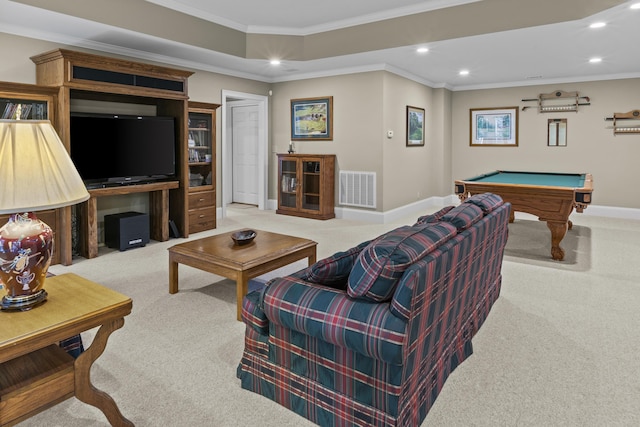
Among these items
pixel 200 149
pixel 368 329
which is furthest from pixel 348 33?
pixel 368 329

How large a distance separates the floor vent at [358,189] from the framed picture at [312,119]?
28.7 inches

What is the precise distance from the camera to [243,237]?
349 centimetres

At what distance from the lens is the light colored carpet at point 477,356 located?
6.49ft

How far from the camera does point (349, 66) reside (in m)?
6.54

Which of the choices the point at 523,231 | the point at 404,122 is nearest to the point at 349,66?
the point at 404,122

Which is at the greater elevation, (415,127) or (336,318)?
(415,127)

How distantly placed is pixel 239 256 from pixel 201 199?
2914 mm

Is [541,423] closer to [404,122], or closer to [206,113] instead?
[206,113]

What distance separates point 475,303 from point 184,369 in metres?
1.72

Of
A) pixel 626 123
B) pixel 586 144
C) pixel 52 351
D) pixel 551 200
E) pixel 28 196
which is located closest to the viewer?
pixel 28 196

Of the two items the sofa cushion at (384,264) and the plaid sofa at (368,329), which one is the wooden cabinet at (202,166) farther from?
the sofa cushion at (384,264)

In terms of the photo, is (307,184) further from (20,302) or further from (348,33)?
(20,302)

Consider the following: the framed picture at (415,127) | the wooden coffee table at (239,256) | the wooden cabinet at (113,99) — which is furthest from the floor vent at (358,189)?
the wooden coffee table at (239,256)

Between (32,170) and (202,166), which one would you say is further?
(202,166)
